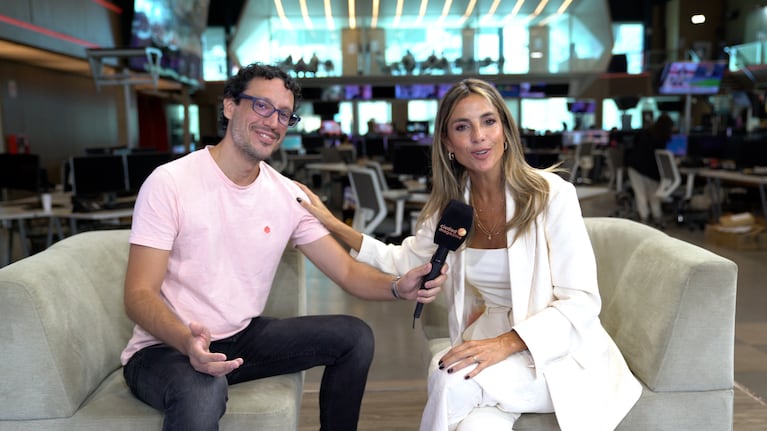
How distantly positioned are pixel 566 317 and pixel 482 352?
0.84 feet

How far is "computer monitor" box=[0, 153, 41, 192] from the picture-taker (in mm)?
6098

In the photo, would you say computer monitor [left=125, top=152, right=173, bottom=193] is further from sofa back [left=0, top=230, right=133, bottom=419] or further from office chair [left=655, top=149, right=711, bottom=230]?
office chair [left=655, top=149, right=711, bottom=230]

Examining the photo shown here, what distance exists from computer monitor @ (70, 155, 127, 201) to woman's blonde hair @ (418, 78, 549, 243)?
409cm

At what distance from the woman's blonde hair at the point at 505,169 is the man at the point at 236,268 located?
30 centimetres

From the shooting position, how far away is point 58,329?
1902 mm

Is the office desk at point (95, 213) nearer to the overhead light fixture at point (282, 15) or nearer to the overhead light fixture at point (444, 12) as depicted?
the overhead light fixture at point (282, 15)

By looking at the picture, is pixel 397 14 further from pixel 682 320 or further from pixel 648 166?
pixel 682 320

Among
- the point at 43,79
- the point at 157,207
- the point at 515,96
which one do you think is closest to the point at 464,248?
the point at 157,207

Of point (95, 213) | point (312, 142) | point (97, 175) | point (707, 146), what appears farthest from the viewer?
point (312, 142)

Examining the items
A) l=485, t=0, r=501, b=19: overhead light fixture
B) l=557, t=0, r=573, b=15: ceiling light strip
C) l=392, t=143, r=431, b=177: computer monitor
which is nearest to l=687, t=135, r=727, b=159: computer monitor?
l=557, t=0, r=573, b=15: ceiling light strip

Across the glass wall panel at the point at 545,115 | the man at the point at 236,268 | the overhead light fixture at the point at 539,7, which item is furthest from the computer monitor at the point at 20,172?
the glass wall panel at the point at 545,115

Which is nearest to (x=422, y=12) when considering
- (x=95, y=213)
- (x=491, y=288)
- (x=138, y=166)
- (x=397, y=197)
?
(x=397, y=197)

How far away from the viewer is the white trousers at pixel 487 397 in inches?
72.2

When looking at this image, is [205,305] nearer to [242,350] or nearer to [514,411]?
[242,350]
